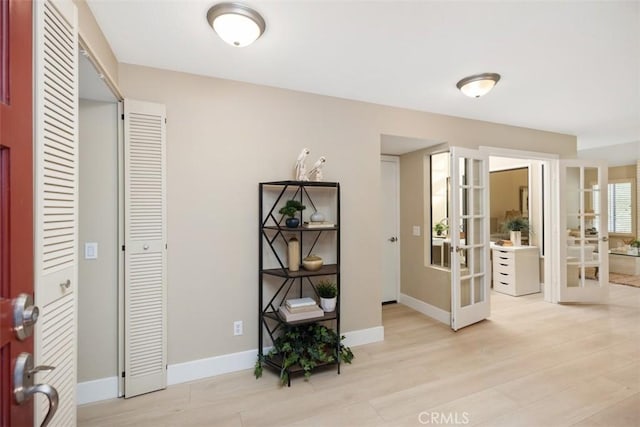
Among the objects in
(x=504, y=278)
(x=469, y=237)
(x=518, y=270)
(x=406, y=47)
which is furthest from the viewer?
(x=504, y=278)

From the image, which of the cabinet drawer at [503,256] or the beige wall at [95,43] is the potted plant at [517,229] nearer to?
the cabinet drawer at [503,256]

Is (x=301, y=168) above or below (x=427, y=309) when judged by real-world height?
above

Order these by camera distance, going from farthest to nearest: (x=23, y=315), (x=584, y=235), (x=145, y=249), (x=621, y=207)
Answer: (x=621, y=207)
(x=584, y=235)
(x=145, y=249)
(x=23, y=315)

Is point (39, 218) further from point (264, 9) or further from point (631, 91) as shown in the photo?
point (631, 91)

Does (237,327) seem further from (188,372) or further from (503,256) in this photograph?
(503,256)

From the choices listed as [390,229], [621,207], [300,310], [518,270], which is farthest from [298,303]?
[621,207]

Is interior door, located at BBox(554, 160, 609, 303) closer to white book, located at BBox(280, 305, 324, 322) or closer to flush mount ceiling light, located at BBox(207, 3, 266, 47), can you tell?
white book, located at BBox(280, 305, 324, 322)

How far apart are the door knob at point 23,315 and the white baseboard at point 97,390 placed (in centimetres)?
178

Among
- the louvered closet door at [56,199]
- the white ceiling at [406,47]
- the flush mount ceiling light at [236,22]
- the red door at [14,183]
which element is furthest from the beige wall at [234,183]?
the red door at [14,183]

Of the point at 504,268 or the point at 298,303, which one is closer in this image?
the point at 298,303

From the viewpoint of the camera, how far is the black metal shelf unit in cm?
246

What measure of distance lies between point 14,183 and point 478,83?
2.88 m

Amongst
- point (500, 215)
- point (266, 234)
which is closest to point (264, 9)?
point (266, 234)

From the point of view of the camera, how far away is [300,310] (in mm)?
2402
